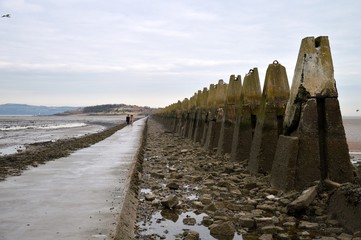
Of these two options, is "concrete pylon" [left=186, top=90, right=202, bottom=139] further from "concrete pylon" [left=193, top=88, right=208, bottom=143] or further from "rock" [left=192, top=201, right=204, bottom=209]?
"rock" [left=192, top=201, right=204, bottom=209]

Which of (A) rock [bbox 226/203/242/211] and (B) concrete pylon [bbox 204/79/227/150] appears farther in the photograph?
(B) concrete pylon [bbox 204/79/227/150]

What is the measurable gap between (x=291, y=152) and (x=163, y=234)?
3007 mm

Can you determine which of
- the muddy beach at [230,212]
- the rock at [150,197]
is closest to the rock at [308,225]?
the muddy beach at [230,212]

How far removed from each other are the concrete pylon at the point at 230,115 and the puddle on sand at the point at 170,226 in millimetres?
7045

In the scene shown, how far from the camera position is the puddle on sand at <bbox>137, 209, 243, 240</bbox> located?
519 centimetres

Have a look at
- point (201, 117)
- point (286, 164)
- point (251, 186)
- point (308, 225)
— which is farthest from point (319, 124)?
point (201, 117)

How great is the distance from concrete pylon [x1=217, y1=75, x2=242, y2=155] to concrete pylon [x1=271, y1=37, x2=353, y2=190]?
5.53 m

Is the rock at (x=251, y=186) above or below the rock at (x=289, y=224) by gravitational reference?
above

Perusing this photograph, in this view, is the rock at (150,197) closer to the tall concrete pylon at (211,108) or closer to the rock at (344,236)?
the rock at (344,236)

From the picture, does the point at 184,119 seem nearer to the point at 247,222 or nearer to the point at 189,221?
the point at 189,221

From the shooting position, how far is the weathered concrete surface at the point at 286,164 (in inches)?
276

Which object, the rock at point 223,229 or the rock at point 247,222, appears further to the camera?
the rock at point 247,222

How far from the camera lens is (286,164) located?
712 centimetres

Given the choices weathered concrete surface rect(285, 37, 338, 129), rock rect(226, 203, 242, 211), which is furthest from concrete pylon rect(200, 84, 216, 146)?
rock rect(226, 203, 242, 211)
